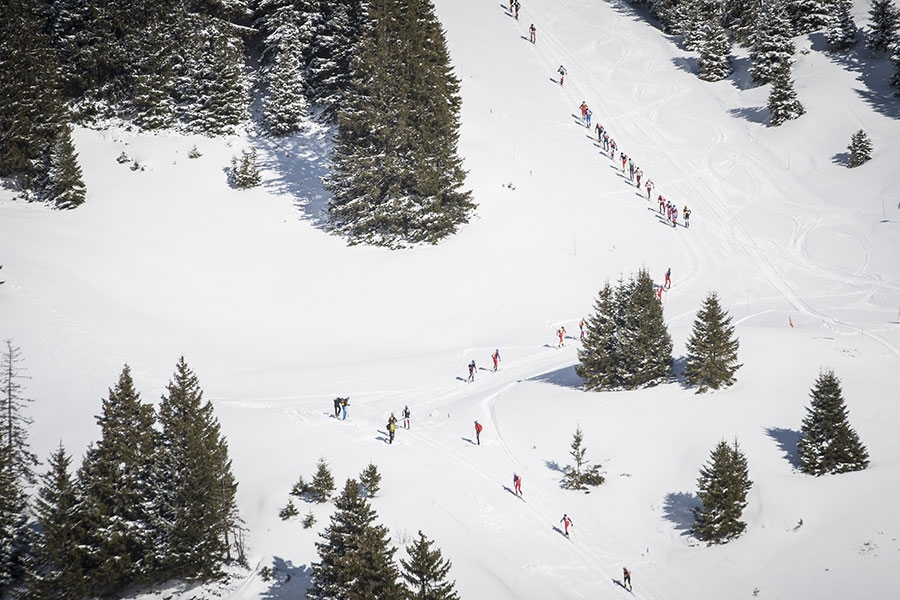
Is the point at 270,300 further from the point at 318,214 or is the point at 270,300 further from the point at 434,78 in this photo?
the point at 434,78

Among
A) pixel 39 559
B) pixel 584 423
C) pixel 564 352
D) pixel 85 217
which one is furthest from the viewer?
pixel 85 217

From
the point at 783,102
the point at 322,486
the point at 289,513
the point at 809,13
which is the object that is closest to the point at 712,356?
the point at 322,486

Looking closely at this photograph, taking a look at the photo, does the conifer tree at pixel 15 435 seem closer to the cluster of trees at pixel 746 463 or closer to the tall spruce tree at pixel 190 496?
the tall spruce tree at pixel 190 496

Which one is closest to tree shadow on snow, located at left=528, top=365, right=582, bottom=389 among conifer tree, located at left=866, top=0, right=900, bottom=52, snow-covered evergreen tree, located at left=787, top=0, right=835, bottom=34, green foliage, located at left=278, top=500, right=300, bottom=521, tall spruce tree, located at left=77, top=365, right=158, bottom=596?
green foliage, located at left=278, top=500, right=300, bottom=521

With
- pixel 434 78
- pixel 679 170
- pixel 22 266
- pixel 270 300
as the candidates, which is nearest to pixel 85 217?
pixel 22 266

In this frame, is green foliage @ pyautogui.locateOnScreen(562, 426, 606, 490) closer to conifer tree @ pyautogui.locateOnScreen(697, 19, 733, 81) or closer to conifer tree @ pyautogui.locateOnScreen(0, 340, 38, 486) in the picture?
conifer tree @ pyautogui.locateOnScreen(0, 340, 38, 486)

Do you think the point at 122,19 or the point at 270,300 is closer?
the point at 270,300
